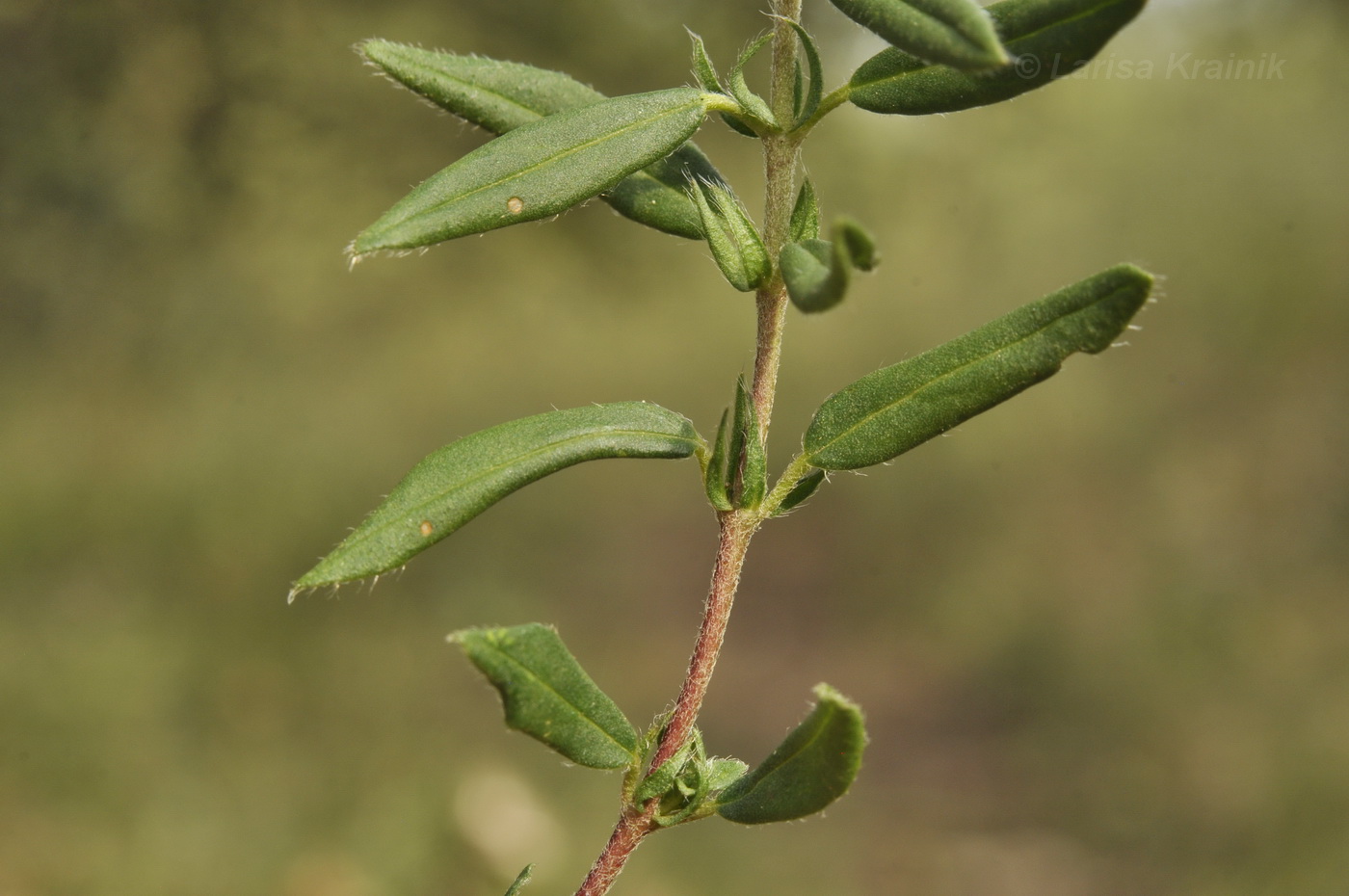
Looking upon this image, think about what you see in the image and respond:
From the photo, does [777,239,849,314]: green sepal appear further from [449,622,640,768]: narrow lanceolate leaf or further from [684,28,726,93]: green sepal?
[449,622,640,768]: narrow lanceolate leaf

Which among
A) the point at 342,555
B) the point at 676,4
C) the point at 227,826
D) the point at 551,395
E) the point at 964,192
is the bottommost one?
the point at 342,555

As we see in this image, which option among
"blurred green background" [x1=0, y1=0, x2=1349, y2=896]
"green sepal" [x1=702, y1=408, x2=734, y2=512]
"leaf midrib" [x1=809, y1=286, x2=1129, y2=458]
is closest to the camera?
"leaf midrib" [x1=809, y1=286, x2=1129, y2=458]

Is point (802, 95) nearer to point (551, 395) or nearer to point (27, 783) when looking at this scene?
point (27, 783)

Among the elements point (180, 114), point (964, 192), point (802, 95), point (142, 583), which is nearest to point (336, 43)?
point (180, 114)

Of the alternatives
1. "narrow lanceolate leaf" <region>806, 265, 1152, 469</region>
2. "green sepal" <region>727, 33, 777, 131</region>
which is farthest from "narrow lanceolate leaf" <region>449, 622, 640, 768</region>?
"green sepal" <region>727, 33, 777, 131</region>

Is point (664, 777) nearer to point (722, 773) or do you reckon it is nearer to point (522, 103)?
point (722, 773)

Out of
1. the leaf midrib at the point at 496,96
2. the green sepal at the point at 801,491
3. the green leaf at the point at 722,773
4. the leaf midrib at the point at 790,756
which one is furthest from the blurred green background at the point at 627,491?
the leaf midrib at the point at 790,756
